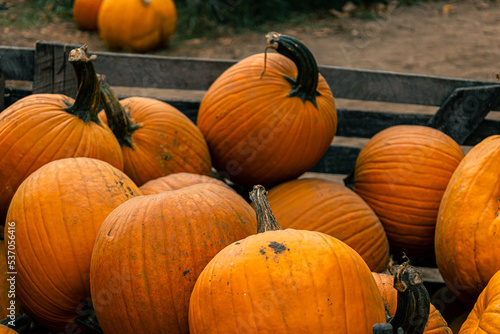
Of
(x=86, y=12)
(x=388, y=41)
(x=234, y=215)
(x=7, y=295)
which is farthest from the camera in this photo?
(x=388, y=41)

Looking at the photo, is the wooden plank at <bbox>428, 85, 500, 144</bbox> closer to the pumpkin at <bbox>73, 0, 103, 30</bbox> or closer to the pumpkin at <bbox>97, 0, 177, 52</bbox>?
the pumpkin at <bbox>97, 0, 177, 52</bbox>

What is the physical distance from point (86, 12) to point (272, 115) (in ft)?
19.5

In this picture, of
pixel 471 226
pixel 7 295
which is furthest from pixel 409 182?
pixel 7 295

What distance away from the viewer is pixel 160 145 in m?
2.37

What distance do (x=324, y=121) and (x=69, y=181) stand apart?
4.09 ft

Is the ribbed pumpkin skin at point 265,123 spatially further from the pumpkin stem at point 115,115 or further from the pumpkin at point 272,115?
the pumpkin stem at point 115,115

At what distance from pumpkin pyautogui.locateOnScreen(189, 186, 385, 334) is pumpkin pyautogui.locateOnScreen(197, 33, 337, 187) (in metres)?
1.07

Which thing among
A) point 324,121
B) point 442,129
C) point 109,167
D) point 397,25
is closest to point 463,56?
point 397,25

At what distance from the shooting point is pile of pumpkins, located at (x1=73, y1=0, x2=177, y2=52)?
6559 mm

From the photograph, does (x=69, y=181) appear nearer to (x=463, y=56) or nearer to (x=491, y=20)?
(x=463, y=56)

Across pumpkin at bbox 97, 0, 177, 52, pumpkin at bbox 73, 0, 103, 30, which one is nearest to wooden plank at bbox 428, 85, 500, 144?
pumpkin at bbox 97, 0, 177, 52

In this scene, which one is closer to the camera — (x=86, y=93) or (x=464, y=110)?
(x=86, y=93)

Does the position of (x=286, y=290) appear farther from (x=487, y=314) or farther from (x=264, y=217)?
(x=487, y=314)

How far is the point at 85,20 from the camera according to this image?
7496mm
